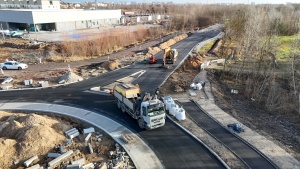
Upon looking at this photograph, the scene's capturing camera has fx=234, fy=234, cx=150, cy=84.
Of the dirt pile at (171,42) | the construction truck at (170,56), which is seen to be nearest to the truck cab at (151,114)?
the construction truck at (170,56)

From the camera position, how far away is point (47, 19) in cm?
5769

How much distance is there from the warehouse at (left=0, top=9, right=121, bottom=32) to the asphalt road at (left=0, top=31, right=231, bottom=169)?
35.6 m

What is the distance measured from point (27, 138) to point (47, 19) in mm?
50750

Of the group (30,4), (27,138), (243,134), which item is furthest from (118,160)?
(30,4)

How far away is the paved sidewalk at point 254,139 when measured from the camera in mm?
13664

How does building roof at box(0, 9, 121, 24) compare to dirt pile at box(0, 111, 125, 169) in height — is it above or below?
above

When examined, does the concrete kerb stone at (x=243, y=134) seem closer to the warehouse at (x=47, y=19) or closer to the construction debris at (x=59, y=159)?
the construction debris at (x=59, y=159)

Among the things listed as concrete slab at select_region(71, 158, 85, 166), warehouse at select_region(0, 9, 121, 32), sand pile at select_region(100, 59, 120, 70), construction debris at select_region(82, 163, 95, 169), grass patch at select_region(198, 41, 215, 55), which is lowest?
construction debris at select_region(82, 163, 95, 169)

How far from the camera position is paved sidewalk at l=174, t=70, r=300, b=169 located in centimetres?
1366

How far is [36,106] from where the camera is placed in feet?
69.3

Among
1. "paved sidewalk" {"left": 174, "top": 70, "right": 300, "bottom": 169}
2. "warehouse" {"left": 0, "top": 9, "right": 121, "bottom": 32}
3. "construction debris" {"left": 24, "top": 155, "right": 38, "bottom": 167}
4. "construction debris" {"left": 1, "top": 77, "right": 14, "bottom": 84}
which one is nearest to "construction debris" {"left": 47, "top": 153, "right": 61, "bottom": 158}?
"construction debris" {"left": 24, "top": 155, "right": 38, "bottom": 167}

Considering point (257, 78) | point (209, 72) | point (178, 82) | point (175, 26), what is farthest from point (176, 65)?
point (175, 26)

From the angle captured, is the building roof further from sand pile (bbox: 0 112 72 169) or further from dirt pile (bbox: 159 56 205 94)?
sand pile (bbox: 0 112 72 169)

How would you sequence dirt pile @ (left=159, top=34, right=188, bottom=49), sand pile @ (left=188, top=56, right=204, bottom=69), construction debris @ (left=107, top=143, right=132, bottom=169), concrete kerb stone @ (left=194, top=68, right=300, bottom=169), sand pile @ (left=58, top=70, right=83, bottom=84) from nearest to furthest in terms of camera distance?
construction debris @ (left=107, top=143, right=132, bottom=169), concrete kerb stone @ (left=194, top=68, right=300, bottom=169), sand pile @ (left=58, top=70, right=83, bottom=84), sand pile @ (left=188, top=56, right=204, bottom=69), dirt pile @ (left=159, top=34, right=188, bottom=49)
